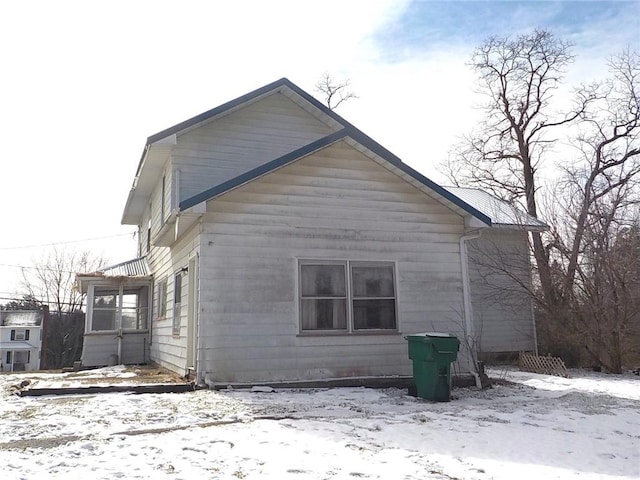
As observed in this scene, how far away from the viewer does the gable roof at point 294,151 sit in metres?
9.44

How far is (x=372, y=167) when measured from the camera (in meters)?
10.5

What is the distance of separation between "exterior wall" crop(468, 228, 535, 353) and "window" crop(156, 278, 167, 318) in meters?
9.20

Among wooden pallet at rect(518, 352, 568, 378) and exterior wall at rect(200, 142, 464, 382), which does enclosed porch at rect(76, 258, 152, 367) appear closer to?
exterior wall at rect(200, 142, 464, 382)

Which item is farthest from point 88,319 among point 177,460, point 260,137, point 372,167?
point 177,460

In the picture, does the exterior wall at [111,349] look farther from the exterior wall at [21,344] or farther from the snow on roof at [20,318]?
the snow on roof at [20,318]

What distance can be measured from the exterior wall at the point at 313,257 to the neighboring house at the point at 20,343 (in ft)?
87.3

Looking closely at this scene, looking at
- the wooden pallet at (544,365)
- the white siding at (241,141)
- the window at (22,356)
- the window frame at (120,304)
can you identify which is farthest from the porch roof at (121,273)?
the window at (22,356)

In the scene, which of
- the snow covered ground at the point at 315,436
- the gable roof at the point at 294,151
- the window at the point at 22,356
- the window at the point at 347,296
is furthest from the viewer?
the window at the point at 22,356

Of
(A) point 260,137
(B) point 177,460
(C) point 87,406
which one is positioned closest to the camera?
(B) point 177,460

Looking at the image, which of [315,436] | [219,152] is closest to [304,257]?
[219,152]

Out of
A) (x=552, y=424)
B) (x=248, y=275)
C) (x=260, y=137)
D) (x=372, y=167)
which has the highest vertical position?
(x=260, y=137)

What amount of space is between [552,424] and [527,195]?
1690 centimetres

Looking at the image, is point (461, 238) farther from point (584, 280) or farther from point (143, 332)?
point (143, 332)

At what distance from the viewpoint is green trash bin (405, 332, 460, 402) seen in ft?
27.6
